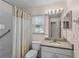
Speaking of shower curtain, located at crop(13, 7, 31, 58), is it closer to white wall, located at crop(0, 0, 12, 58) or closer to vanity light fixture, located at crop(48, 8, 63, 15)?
white wall, located at crop(0, 0, 12, 58)

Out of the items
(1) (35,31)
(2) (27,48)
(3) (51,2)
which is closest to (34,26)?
(1) (35,31)

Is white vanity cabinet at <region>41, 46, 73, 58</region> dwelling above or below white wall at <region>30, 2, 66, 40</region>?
below

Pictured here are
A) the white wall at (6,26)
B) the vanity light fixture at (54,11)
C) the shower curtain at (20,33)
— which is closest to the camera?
the white wall at (6,26)

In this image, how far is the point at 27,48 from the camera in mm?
3139

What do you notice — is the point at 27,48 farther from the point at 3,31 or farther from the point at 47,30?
the point at 3,31

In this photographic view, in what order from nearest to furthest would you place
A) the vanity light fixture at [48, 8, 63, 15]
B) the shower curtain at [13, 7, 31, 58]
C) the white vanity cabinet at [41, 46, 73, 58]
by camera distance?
the white vanity cabinet at [41, 46, 73, 58] → the shower curtain at [13, 7, 31, 58] → the vanity light fixture at [48, 8, 63, 15]

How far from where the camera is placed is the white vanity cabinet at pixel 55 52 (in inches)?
79.1

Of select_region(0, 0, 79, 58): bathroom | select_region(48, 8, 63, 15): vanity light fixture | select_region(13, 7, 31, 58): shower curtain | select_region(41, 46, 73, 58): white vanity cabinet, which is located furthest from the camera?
select_region(48, 8, 63, 15): vanity light fixture

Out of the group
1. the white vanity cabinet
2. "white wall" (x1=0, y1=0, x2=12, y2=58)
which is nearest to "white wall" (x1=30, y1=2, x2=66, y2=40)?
the white vanity cabinet

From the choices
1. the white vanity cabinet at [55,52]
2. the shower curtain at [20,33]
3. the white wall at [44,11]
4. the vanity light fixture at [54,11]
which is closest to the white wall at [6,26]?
the shower curtain at [20,33]

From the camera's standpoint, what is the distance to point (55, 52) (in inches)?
85.8

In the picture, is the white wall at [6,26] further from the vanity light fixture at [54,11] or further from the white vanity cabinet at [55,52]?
the vanity light fixture at [54,11]

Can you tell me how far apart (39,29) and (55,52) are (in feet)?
4.07

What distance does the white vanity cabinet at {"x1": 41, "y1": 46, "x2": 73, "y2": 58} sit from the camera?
201cm
